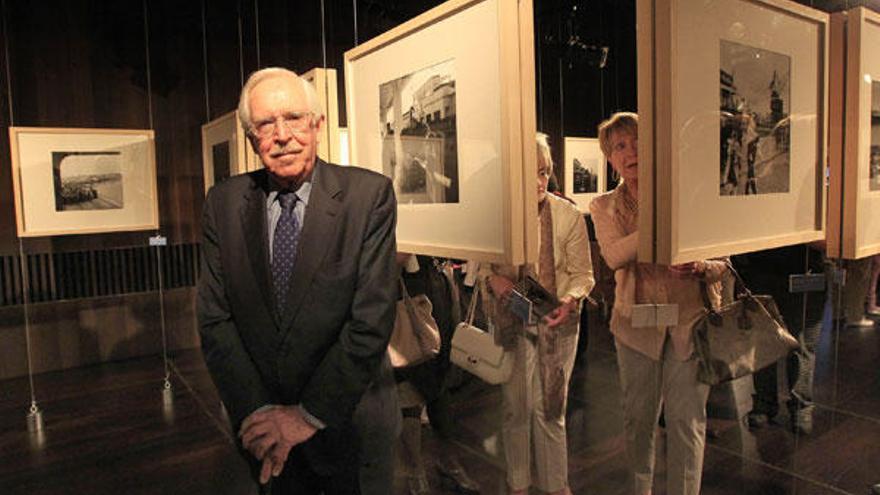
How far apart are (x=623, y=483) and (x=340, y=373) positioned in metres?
0.74

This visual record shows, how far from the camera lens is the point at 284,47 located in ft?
11.8

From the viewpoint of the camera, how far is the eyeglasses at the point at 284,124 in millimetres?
1322

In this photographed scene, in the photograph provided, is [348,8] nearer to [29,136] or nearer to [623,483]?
[29,136]

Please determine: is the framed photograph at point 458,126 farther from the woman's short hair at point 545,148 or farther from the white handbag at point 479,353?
the white handbag at point 479,353

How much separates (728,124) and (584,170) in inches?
12.3

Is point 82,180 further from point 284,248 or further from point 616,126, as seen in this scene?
point 616,126

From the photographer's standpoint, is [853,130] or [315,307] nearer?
[315,307]

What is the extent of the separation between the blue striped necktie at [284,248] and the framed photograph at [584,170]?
66 centimetres

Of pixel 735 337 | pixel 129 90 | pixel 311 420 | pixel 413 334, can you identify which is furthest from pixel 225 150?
pixel 735 337

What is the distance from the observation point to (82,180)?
3693 mm

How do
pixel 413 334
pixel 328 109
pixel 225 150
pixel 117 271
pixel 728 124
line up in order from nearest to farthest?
pixel 728 124 → pixel 413 334 → pixel 328 109 → pixel 225 150 → pixel 117 271

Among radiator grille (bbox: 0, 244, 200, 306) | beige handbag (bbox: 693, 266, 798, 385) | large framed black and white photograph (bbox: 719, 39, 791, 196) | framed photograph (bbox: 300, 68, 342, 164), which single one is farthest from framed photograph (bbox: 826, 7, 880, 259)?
radiator grille (bbox: 0, 244, 200, 306)

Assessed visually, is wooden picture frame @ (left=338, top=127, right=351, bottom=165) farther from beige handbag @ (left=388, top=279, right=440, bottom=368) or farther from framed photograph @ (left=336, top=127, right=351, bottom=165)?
beige handbag @ (left=388, top=279, right=440, bottom=368)

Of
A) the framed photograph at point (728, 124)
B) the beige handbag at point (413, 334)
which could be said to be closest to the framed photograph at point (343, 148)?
the beige handbag at point (413, 334)
